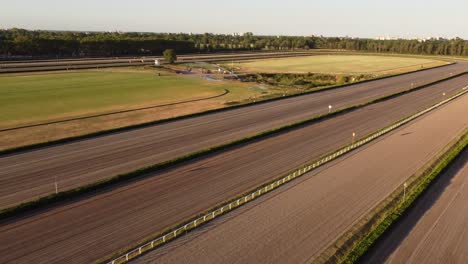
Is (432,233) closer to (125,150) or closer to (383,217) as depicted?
(383,217)

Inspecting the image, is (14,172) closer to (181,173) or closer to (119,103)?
(181,173)

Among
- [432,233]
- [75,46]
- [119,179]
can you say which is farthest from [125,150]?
[75,46]

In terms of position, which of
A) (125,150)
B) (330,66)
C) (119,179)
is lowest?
(119,179)

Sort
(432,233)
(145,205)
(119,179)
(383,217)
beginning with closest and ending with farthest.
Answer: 1. (432,233)
2. (383,217)
3. (145,205)
4. (119,179)

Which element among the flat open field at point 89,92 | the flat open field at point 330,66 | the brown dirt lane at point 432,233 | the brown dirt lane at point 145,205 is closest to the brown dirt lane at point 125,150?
the brown dirt lane at point 145,205

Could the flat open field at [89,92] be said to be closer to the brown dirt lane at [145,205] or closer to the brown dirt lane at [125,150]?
the brown dirt lane at [125,150]

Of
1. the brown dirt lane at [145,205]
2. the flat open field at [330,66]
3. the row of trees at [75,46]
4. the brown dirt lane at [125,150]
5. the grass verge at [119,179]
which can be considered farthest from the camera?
the row of trees at [75,46]
